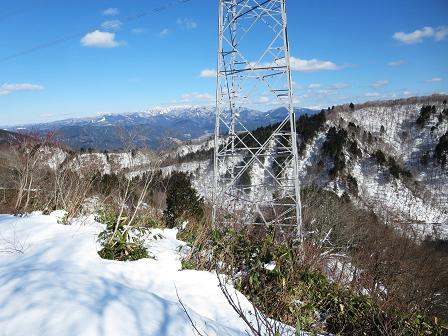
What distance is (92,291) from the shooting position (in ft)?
9.05

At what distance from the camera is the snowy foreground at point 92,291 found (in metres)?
2.33

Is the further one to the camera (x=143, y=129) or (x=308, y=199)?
(x=308, y=199)

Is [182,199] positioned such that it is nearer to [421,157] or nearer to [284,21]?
[284,21]

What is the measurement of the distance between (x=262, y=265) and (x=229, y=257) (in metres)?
0.47

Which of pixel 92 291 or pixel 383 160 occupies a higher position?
pixel 92 291

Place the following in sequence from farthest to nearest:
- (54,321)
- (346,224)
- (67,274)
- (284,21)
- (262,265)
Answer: (346,224) → (284,21) → (262,265) → (67,274) → (54,321)

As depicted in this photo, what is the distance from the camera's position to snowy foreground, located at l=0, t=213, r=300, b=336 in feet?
7.64

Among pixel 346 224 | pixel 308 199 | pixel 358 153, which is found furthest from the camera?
pixel 358 153

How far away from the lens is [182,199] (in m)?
17.0

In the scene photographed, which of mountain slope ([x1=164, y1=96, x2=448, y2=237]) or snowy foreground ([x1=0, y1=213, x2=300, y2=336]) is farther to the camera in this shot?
mountain slope ([x1=164, y1=96, x2=448, y2=237])

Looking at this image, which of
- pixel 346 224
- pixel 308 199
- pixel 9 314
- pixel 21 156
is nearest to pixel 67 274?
pixel 9 314

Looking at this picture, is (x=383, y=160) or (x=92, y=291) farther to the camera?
(x=383, y=160)

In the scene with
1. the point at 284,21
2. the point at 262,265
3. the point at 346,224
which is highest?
the point at 284,21

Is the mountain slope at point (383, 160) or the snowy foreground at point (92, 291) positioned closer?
the snowy foreground at point (92, 291)
